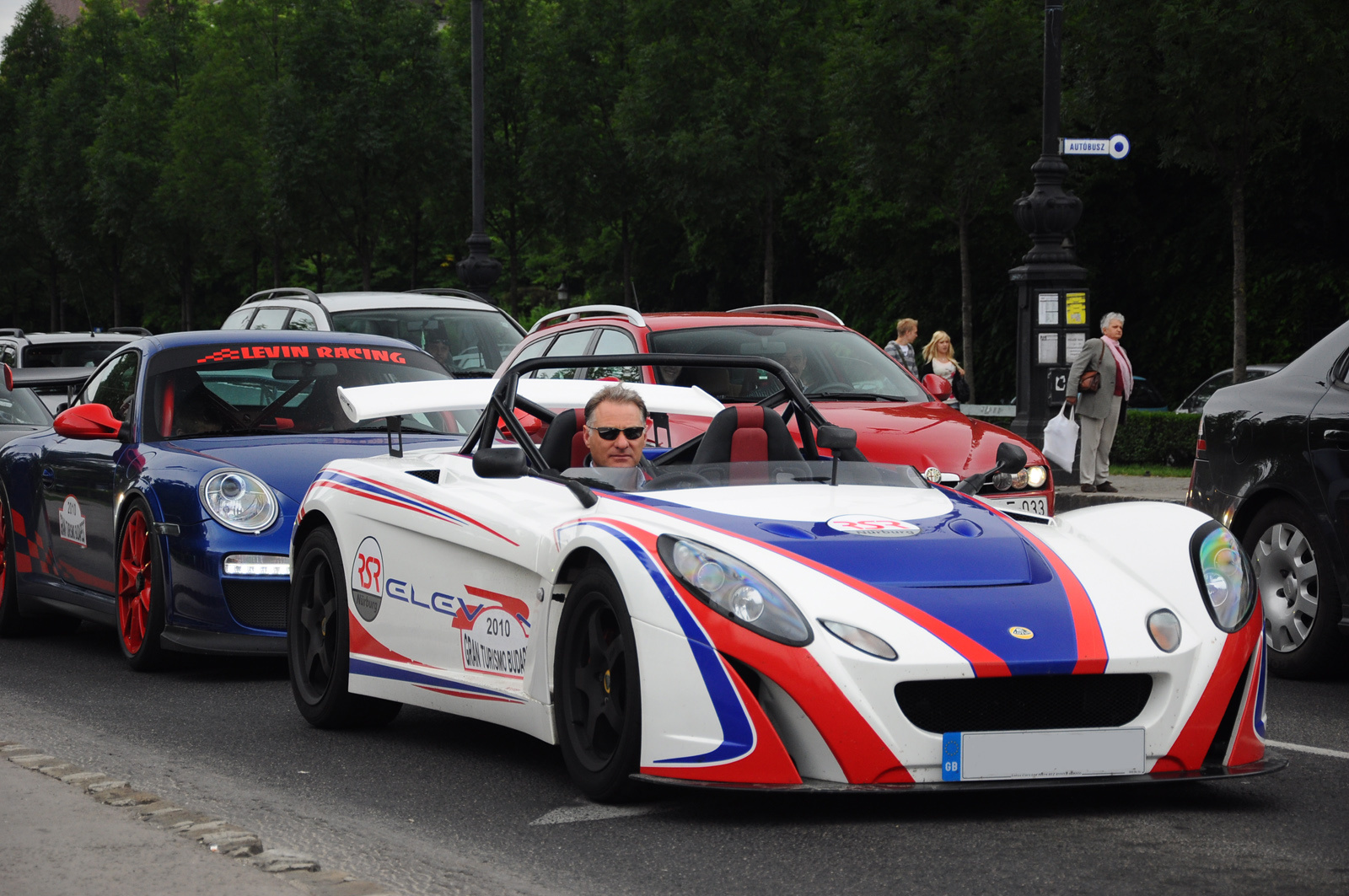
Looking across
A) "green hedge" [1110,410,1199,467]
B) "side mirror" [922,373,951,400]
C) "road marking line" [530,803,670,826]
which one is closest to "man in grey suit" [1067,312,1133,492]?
"green hedge" [1110,410,1199,467]

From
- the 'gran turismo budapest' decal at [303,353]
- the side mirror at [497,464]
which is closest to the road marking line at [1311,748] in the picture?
the side mirror at [497,464]

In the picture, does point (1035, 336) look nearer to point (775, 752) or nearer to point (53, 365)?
point (53, 365)

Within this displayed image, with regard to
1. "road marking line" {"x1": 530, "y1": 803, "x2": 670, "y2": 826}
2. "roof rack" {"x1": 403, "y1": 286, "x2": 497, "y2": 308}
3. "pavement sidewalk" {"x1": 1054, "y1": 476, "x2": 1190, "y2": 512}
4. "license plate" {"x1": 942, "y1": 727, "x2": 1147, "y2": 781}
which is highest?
"roof rack" {"x1": 403, "y1": 286, "x2": 497, "y2": 308}

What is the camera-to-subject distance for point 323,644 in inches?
276

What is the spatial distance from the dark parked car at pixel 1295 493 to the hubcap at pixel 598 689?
387 cm

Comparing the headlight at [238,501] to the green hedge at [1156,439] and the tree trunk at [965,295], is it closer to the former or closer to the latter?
the green hedge at [1156,439]

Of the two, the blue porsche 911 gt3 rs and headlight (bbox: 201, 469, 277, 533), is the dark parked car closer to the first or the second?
the blue porsche 911 gt3 rs

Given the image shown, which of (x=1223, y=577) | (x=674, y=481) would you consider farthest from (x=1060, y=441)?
(x=1223, y=577)

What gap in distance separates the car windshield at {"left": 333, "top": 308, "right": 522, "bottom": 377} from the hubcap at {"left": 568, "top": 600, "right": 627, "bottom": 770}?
38.5 ft

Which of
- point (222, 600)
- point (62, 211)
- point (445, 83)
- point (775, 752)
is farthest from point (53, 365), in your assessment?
point (62, 211)

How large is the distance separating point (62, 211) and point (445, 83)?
2801 centimetres

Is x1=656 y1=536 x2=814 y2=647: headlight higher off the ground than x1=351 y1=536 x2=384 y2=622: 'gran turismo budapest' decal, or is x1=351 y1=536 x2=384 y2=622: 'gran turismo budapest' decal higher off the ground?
x1=656 y1=536 x2=814 y2=647: headlight

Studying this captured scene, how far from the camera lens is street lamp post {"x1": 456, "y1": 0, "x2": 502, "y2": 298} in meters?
27.0

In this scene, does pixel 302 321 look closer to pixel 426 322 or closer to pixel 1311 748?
pixel 426 322
